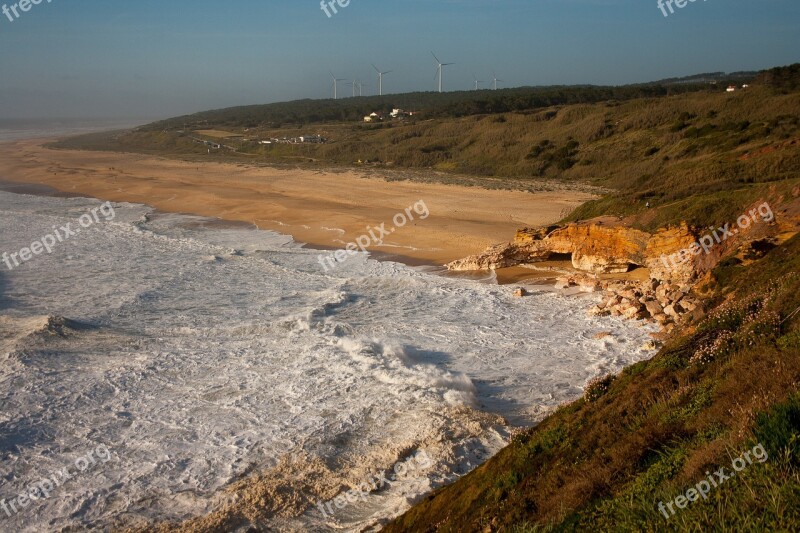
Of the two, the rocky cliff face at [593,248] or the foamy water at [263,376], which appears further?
the rocky cliff face at [593,248]

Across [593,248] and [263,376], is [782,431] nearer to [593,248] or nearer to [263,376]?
[263,376]

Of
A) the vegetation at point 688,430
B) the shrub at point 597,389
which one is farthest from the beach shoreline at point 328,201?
the shrub at point 597,389

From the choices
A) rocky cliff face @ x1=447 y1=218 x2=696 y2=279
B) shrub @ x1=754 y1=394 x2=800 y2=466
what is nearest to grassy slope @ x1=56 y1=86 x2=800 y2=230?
rocky cliff face @ x1=447 y1=218 x2=696 y2=279

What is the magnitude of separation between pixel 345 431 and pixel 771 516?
643 centimetres

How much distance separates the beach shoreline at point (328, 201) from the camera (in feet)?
76.7

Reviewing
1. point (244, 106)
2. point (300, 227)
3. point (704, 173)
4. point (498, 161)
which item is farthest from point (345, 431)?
→ point (244, 106)

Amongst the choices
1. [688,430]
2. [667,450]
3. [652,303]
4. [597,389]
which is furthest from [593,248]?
[667,450]

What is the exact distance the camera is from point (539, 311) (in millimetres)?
15062

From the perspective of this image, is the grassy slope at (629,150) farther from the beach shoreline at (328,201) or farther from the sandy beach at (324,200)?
the sandy beach at (324,200)

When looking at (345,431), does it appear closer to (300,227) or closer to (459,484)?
(459,484)

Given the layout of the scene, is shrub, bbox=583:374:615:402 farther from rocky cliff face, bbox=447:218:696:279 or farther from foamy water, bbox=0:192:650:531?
rocky cliff face, bbox=447:218:696:279

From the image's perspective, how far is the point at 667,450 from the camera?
4.86 metres

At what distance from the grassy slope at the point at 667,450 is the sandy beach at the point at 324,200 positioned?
1419cm

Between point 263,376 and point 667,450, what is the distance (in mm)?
7826
